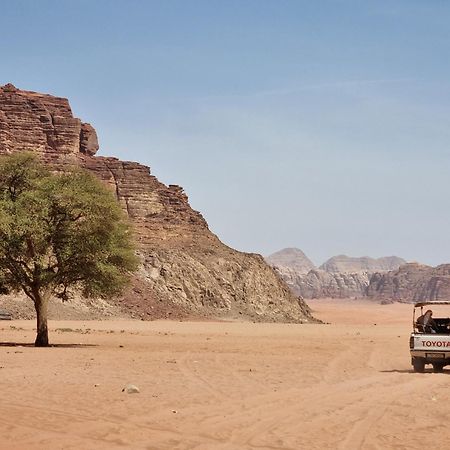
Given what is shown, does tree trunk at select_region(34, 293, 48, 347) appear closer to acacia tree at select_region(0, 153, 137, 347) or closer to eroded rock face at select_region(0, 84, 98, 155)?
acacia tree at select_region(0, 153, 137, 347)

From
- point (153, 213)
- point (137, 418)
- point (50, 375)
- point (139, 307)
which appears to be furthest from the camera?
point (153, 213)

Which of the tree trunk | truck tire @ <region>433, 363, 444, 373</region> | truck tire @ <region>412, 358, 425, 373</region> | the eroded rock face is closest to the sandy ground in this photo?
truck tire @ <region>412, 358, 425, 373</region>

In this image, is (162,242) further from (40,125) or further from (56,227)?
(56,227)

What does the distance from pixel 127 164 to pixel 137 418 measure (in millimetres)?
120528

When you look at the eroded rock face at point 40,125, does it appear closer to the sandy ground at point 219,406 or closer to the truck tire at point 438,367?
the sandy ground at point 219,406

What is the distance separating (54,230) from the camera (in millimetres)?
36469

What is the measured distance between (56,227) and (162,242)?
75.0m

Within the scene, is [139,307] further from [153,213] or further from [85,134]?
[85,134]

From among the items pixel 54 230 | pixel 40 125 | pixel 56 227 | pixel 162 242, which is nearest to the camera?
pixel 54 230

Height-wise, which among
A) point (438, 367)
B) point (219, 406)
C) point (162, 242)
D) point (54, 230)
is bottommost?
point (219, 406)

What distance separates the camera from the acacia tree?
35656 mm

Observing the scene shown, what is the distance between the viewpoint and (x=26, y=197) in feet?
117

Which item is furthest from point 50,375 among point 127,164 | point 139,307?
point 127,164

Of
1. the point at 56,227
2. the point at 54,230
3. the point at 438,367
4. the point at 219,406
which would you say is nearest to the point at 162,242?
the point at 56,227
